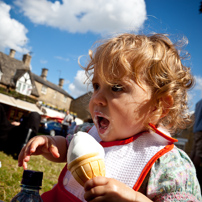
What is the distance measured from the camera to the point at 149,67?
4.86 ft

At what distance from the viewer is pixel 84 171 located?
1.04 m

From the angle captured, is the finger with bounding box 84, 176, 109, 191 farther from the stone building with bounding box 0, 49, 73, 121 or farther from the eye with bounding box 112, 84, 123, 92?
the stone building with bounding box 0, 49, 73, 121

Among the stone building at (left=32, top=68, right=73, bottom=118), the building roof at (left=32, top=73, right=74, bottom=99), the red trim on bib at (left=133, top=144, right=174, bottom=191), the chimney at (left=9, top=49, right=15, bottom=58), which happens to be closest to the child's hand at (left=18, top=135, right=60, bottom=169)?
the red trim on bib at (left=133, top=144, right=174, bottom=191)

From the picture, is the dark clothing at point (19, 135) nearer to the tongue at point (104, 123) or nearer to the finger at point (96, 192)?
the tongue at point (104, 123)

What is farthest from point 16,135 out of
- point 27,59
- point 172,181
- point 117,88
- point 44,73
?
point 44,73

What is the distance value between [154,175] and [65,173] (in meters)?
0.68

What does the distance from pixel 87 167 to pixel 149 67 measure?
822 mm

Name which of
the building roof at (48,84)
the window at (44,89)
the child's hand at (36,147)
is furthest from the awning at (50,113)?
the child's hand at (36,147)

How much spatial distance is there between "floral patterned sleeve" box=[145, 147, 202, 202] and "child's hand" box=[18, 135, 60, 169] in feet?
2.13

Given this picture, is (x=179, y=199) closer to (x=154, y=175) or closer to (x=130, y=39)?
(x=154, y=175)

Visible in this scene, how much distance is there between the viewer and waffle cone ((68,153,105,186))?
104 cm

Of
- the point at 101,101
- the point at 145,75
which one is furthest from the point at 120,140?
the point at 145,75

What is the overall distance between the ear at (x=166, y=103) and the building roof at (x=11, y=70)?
2883cm

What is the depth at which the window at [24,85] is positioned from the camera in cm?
3059
